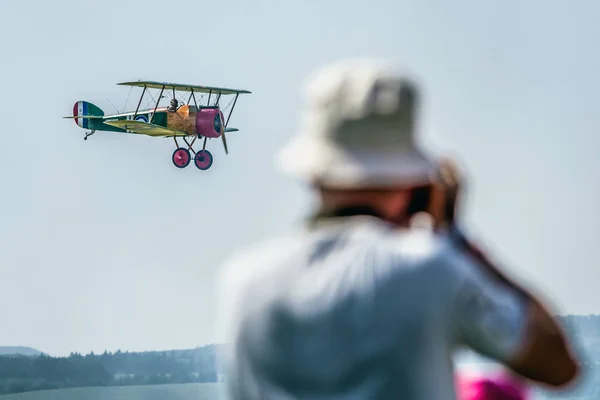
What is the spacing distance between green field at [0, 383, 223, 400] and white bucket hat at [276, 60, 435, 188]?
13635 centimetres

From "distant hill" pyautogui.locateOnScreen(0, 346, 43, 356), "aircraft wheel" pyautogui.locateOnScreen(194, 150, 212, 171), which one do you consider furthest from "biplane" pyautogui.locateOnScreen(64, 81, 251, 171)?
"distant hill" pyautogui.locateOnScreen(0, 346, 43, 356)

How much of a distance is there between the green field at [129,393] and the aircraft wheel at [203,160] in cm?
5773

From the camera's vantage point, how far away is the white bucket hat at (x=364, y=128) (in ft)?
13.6

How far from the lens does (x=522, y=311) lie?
13.4 ft

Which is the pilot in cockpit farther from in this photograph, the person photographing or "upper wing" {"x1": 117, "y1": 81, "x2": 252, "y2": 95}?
the person photographing

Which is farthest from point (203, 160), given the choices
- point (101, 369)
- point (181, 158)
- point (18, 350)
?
point (18, 350)

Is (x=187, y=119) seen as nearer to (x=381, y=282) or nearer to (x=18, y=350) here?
(x=18, y=350)

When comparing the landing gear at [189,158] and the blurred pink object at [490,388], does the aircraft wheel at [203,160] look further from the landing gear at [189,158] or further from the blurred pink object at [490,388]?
the blurred pink object at [490,388]

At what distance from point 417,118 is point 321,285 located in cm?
42

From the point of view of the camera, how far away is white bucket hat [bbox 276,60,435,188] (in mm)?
4152

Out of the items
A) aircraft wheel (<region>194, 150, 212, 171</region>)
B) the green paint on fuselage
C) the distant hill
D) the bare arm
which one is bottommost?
the distant hill

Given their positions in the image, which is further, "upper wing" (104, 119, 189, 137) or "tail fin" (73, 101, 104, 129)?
"tail fin" (73, 101, 104, 129)

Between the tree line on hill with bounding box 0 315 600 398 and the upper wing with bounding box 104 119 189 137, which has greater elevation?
the upper wing with bounding box 104 119 189 137

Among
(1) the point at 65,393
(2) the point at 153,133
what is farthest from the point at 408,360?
(1) the point at 65,393
